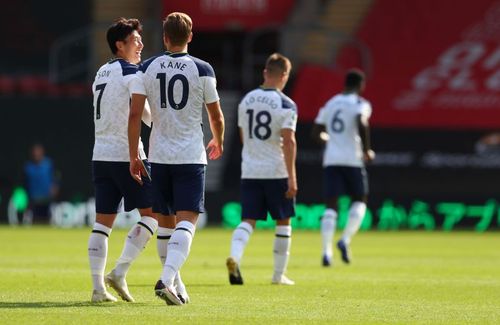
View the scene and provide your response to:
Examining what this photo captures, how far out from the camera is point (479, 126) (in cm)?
3114

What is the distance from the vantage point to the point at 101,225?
1131 centimetres

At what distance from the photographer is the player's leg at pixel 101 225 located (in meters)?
11.2

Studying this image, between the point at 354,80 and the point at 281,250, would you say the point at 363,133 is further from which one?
the point at 281,250

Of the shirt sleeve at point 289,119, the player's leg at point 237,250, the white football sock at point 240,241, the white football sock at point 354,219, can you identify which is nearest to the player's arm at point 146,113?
the player's leg at point 237,250

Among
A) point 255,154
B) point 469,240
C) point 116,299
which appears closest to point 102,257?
point 116,299

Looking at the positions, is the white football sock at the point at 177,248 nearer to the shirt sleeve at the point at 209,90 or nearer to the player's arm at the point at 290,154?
the shirt sleeve at the point at 209,90

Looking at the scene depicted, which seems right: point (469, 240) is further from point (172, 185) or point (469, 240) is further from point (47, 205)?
point (172, 185)

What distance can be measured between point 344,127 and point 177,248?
7808 millimetres

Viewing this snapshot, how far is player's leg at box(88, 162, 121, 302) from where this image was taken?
36.8 feet

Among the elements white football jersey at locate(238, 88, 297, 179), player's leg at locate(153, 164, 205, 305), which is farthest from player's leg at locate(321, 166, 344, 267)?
player's leg at locate(153, 164, 205, 305)

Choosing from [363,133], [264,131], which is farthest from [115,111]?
[363,133]

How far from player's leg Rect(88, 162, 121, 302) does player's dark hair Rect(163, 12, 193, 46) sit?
1207mm

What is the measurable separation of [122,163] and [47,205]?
20311mm

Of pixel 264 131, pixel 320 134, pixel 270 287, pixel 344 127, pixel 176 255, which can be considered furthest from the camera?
pixel 344 127
